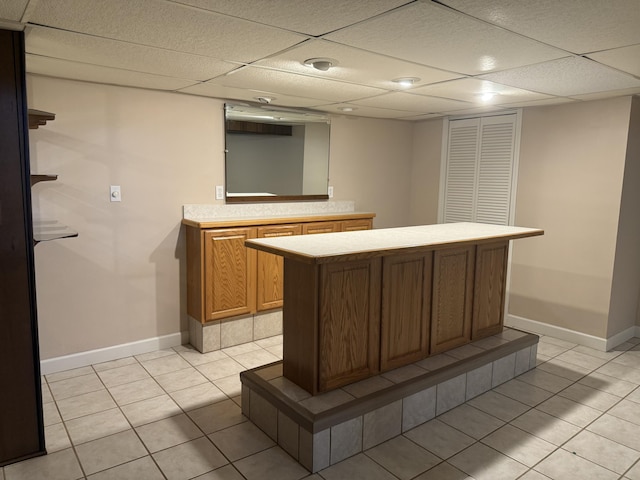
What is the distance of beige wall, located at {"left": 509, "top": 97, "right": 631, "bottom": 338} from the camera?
380cm

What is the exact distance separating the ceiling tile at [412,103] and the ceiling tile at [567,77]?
78 centimetres

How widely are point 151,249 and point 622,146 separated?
391 centimetres

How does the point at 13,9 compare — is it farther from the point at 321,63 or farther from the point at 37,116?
the point at 321,63

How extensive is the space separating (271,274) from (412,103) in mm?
1967

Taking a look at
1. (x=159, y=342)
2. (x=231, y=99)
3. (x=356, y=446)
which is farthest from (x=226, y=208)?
(x=356, y=446)

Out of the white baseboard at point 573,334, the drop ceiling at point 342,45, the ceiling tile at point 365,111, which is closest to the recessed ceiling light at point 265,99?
the drop ceiling at point 342,45

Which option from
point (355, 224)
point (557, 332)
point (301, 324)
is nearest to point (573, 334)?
point (557, 332)

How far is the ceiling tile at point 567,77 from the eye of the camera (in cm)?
263

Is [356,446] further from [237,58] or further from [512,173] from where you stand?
[512,173]

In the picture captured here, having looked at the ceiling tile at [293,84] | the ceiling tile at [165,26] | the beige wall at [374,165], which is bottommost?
the beige wall at [374,165]

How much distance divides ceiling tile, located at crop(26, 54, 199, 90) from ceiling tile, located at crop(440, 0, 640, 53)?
84.0 inches

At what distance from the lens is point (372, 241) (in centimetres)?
269

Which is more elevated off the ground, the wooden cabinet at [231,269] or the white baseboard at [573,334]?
the wooden cabinet at [231,269]

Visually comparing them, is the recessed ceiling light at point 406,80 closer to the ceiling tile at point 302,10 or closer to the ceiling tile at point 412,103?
the ceiling tile at point 412,103
